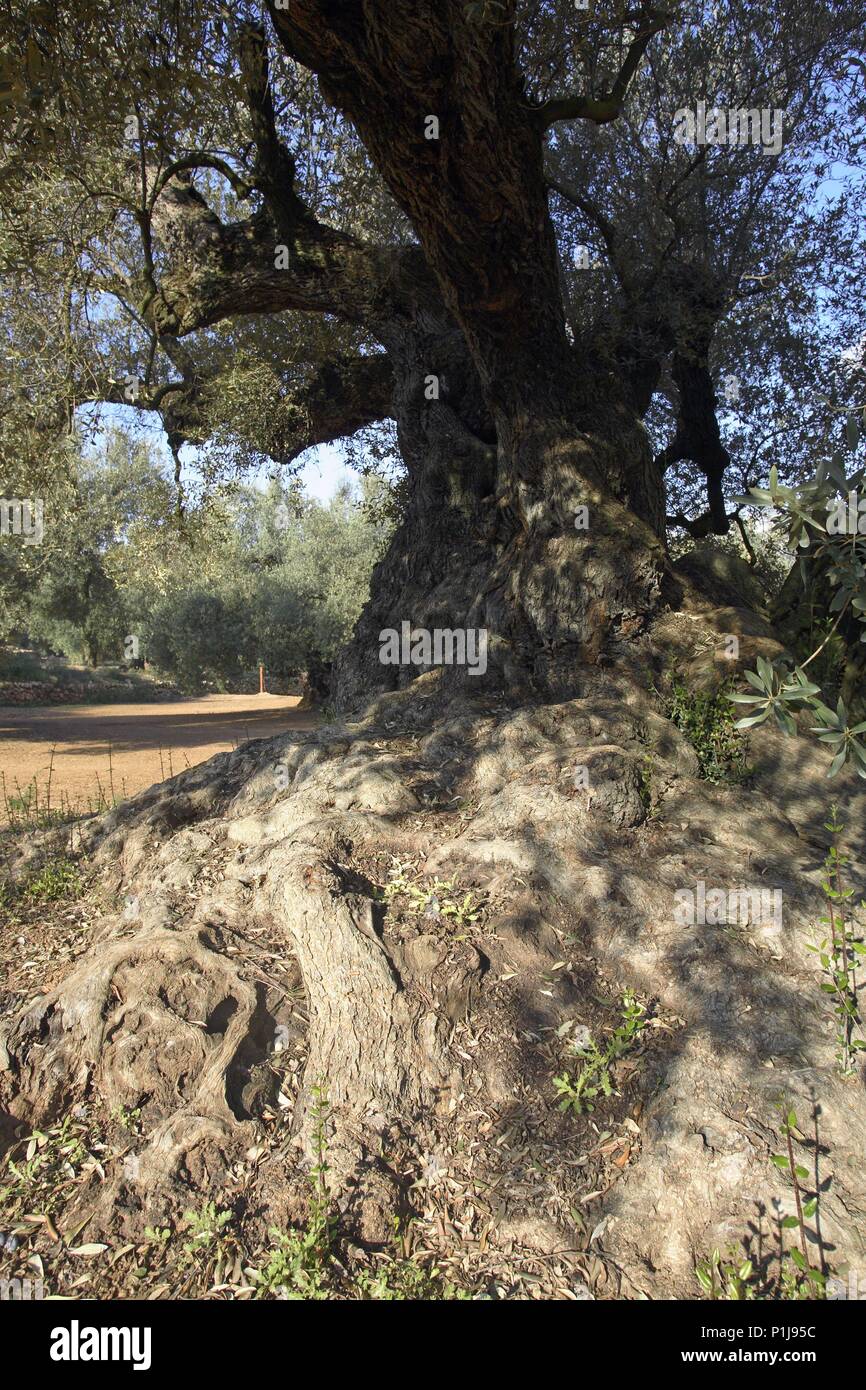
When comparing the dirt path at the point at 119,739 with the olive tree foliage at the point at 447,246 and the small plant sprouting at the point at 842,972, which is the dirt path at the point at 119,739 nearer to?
the olive tree foliage at the point at 447,246

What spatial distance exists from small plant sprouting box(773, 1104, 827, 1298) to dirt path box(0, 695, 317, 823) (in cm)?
609

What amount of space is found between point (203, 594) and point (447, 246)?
24229 mm

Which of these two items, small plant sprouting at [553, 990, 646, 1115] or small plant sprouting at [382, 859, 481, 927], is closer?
small plant sprouting at [553, 990, 646, 1115]

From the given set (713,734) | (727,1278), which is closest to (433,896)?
(727,1278)

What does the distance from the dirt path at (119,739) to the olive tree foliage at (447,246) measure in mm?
3570

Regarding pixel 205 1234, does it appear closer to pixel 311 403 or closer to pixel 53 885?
pixel 53 885

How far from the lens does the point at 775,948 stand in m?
3.85

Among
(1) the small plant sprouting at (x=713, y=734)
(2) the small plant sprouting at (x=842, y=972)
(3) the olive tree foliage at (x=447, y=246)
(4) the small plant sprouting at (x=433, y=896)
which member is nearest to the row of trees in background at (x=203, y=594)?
(3) the olive tree foliage at (x=447, y=246)

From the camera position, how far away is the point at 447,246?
18.4 feet

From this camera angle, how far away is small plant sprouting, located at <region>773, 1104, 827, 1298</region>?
95.0 inches

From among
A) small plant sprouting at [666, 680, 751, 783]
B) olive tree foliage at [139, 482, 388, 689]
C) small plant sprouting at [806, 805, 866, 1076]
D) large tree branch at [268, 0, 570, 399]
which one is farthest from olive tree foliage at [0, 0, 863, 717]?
olive tree foliage at [139, 482, 388, 689]

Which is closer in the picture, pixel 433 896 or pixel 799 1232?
pixel 799 1232

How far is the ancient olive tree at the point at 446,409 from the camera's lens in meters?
3.62

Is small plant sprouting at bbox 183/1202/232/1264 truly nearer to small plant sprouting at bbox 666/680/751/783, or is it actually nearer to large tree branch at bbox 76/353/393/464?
small plant sprouting at bbox 666/680/751/783
